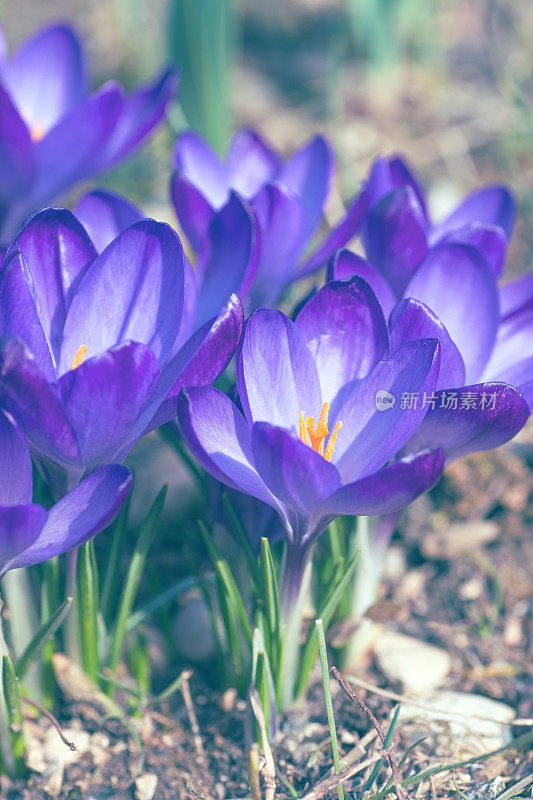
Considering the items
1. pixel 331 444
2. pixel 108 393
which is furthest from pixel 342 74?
pixel 108 393

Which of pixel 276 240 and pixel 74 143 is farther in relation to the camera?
pixel 74 143

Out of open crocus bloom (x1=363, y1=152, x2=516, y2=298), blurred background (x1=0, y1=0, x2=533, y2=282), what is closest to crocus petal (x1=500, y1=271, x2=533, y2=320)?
open crocus bloom (x1=363, y1=152, x2=516, y2=298)

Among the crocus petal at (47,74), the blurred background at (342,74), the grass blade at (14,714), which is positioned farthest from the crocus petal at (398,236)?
the blurred background at (342,74)

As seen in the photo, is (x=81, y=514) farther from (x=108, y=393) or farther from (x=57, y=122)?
(x=57, y=122)

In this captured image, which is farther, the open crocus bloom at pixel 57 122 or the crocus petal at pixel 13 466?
the open crocus bloom at pixel 57 122

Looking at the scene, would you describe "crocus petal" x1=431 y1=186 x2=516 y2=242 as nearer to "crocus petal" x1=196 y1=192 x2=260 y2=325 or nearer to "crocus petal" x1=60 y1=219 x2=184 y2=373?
"crocus petal" x1=196 y1=192 x2=260 y2=325

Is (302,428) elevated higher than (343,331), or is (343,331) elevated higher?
(343,331)

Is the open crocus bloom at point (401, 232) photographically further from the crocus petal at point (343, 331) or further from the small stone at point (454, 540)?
the small stone at point (454, 540)
